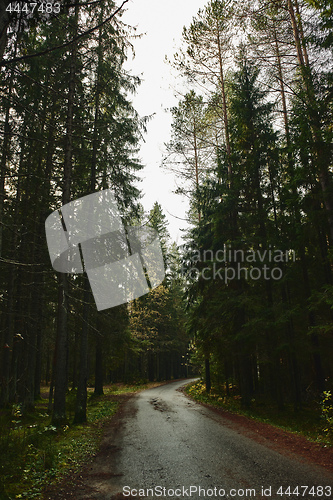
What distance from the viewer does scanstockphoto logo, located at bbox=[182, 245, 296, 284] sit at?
41.7 ft

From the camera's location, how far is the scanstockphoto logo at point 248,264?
500 inches

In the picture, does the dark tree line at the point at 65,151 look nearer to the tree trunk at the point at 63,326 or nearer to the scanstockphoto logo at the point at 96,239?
the tree trunk at the point at 63,326

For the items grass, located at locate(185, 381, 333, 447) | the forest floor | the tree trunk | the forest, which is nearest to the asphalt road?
the forest floor

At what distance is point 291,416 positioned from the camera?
10.9 metres

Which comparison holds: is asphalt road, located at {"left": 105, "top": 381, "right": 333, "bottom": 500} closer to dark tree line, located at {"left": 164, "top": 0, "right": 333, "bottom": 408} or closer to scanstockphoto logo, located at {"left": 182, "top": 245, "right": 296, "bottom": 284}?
dark tree line, located at {"left": 164, "top": 0, "right": 333, "bottom": 408}

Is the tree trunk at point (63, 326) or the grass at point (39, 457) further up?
the tree trunk at point (63, 326)

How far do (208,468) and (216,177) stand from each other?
13612 mm

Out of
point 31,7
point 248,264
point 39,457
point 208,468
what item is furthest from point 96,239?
point 31,7

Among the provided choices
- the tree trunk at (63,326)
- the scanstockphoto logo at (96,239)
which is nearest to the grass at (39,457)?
the tree trunk at (63,326)

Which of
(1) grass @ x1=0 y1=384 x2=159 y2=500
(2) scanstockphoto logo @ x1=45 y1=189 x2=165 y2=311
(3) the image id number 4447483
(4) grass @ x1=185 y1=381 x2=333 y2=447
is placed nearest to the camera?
(3) the image id number 4447483

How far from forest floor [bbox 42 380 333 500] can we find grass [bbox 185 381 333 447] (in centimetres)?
40

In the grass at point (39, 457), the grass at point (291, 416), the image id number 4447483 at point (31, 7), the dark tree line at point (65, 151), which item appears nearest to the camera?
the image id number 4447483 at point (31, 7)

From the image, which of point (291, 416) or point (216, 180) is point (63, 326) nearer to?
point (291, 416)

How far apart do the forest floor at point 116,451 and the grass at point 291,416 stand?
Answer: 1.31 ft
